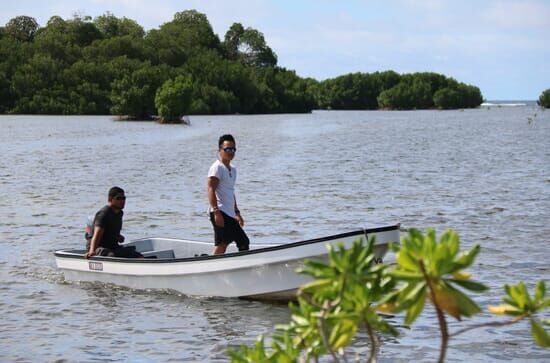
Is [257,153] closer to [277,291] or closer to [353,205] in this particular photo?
[353,205]

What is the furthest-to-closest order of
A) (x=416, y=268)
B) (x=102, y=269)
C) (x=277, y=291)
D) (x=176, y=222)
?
(x=176, y=222), (x=102, y=269), (x=277, y=291), (x=416, y=268)

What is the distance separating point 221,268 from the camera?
12.8m

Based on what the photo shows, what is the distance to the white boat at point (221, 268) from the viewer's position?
11.6 meters

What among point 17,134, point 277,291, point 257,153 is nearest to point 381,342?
point 277,291

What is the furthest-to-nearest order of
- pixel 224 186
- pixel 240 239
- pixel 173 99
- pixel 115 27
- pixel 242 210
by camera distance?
pixel 115 27 → pixel 173 99 → pixel 242 210 → pixel 240 239 → pixel 224 186

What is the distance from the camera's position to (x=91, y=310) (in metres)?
13.3

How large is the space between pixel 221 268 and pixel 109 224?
73.5 inches

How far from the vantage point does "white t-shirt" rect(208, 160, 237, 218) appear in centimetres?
1230

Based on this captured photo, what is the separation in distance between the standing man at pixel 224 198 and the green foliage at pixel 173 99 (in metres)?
82.8

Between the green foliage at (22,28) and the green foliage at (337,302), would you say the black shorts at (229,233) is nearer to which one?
the green foliage at (337,302)

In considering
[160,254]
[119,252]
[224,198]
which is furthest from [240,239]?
[160,254]

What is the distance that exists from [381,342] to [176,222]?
1308 centimetres

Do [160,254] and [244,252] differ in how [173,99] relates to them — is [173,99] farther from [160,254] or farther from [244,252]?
[244,252]

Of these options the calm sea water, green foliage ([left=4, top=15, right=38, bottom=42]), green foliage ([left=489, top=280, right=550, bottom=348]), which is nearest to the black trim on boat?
the calm sea water
